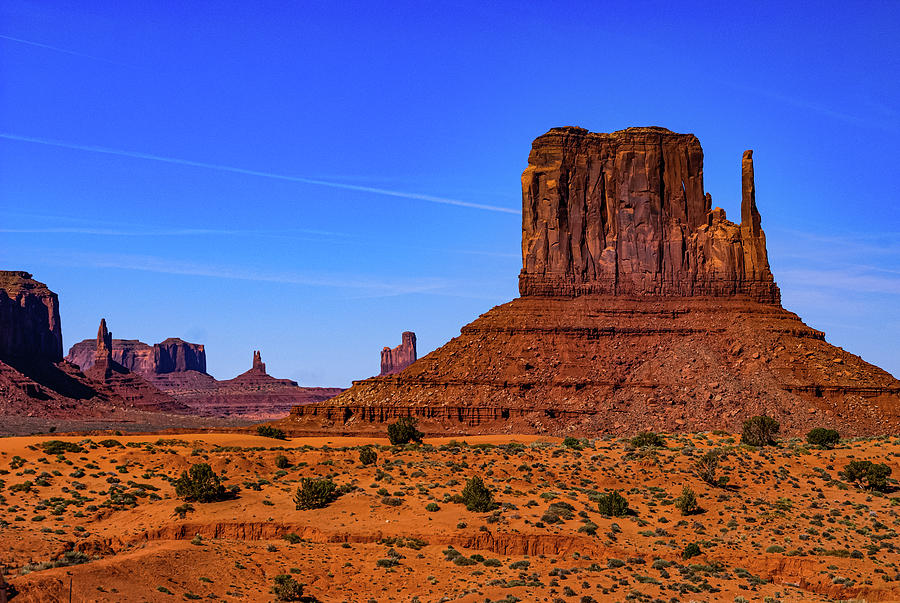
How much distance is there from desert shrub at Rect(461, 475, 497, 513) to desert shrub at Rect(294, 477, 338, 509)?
6.22 metres

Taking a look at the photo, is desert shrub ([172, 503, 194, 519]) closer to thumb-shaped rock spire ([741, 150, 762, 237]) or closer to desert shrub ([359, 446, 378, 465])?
desert shrub ([359, 446, 378, 465])

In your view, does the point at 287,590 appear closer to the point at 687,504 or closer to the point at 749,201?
the point at 687,504

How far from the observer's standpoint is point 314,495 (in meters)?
50.7

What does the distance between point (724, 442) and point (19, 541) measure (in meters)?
49.7

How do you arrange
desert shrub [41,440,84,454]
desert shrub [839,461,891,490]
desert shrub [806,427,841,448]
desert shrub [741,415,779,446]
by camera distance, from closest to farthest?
desert shrub [839,461,891,490]
desert shrub [41,440,84,454]
desert shrub [806,427,841,448]
desert shrub [741,415,779,446]

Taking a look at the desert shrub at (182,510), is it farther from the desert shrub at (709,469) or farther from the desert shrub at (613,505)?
the desert shrub at (709,469)

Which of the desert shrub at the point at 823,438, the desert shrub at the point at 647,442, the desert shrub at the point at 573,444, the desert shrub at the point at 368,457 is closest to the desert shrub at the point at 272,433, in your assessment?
the desert shrub at the point at 573,444

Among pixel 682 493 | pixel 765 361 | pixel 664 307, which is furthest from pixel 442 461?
pixel 664 307

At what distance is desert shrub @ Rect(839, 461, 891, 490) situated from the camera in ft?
196

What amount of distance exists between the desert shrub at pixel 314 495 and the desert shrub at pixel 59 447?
1716 cm

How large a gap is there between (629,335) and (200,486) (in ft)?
245

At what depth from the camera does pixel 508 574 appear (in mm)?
42656

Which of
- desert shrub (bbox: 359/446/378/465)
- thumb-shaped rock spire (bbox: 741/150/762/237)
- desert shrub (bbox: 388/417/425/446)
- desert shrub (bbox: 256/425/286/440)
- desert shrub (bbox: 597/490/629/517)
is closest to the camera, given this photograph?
desert shrub (bbox: 597/490/629/517)

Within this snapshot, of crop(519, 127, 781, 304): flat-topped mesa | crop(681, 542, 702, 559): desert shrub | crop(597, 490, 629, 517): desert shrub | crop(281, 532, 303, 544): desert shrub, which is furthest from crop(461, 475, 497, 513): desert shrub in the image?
crop(519, 127, 781, 304): flat-topped mesa
